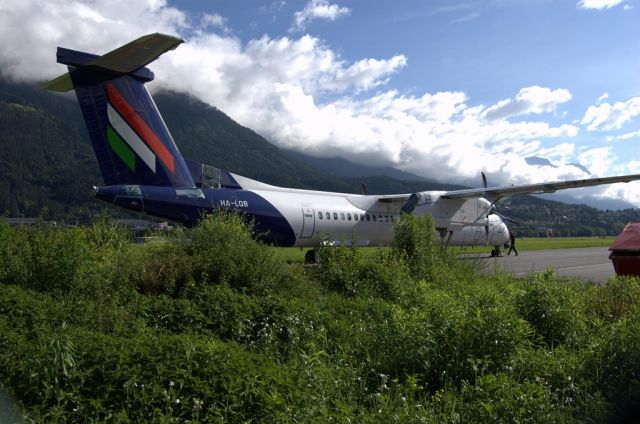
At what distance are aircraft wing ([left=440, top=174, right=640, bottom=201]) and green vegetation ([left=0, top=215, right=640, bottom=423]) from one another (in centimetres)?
1701

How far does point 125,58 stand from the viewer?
1309 cm

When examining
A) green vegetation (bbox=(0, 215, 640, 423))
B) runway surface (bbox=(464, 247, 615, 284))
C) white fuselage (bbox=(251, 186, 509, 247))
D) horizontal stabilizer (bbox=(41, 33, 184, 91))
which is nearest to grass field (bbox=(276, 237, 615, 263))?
runway surface (bbox=(464, 247, 615, 284))

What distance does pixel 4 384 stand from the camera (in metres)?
3.64

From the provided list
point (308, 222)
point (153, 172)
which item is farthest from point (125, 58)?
point (308, 222)

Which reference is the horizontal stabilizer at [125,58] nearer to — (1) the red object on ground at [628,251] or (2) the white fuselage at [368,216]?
(2) the white fuselage at [368,216]

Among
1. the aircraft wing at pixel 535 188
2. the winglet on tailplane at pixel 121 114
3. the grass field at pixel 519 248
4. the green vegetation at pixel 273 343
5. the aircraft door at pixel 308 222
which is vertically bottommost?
the grass field at pixel 519 248

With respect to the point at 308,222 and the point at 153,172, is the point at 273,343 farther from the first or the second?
the point at 308,222

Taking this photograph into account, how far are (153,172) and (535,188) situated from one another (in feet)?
60.1

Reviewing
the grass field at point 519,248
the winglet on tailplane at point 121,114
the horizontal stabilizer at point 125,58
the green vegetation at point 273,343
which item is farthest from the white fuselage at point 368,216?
the green vegetation at point 273,343

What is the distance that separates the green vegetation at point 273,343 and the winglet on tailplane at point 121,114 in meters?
6.75

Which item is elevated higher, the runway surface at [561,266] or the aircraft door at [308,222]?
the aircraft door at [308,222]

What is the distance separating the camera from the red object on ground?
957 centimetres

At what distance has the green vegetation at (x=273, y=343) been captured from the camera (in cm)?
A: 354

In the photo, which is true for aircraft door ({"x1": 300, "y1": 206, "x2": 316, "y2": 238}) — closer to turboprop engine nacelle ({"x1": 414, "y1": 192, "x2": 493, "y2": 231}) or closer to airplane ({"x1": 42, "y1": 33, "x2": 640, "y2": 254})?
airplane ({"x1": 42, "y1": 33, "x2": 640, "y2": 254})
